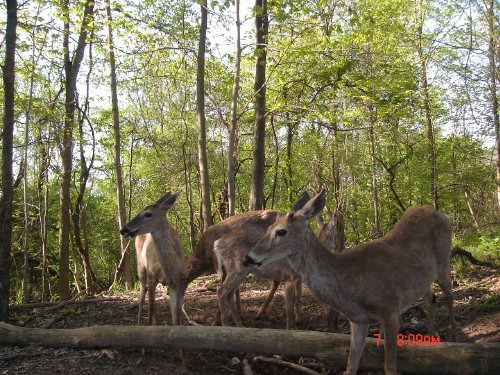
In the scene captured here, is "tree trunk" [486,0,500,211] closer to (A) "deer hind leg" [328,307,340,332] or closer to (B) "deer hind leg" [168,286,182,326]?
(A) "deer hind leg" [328,307,340,332]

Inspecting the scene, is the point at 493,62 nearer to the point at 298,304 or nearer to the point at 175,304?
the point at 298,304

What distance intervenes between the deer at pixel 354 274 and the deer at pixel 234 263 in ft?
6.34

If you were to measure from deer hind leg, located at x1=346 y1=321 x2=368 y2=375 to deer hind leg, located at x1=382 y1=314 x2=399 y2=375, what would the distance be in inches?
9.6

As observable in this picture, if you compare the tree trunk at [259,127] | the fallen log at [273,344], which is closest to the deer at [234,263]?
the fallen log at [273,344]

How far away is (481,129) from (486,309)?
16388 millimetres

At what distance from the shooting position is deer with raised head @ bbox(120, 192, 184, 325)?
22.2ft

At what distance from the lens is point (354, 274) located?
15.7 ft

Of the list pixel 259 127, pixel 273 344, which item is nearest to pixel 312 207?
pixel 273 344

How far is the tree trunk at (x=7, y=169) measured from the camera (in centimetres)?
654

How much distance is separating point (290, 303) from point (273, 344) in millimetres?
1542

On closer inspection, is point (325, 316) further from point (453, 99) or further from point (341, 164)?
point (453, 99)

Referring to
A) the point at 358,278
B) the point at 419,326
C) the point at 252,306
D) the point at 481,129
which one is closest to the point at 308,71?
the point at 252,306

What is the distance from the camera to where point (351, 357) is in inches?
186

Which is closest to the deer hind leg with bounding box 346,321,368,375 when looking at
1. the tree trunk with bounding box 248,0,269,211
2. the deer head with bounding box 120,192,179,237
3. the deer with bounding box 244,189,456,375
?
the deer with bounding box 244,189,456,375
